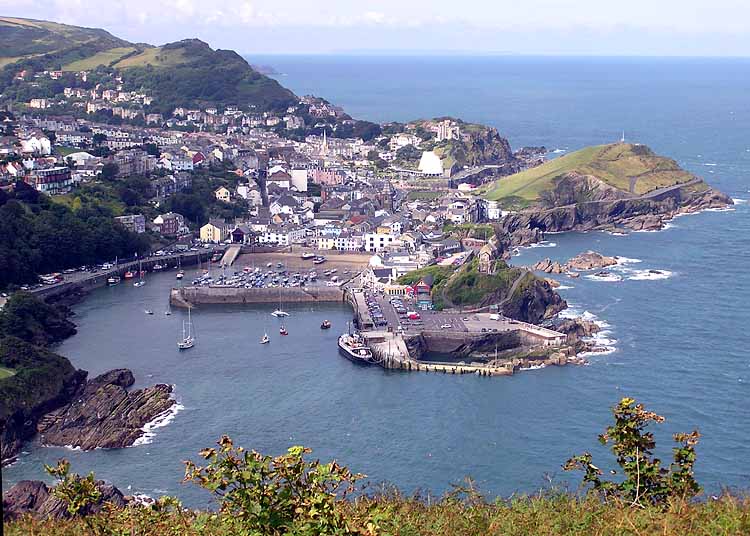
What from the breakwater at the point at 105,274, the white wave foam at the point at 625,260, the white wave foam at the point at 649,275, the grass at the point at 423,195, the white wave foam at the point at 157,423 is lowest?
the grass at the point at 423,195

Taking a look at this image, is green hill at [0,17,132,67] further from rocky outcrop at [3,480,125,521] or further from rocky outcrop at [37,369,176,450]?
rocky outcrop at [3,480,125,521]

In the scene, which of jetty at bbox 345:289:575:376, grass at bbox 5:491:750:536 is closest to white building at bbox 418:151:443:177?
jetty at bbox 345:289:575:376

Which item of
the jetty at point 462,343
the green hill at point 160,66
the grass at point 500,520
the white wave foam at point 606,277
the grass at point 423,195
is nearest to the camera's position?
the grass at point 500,520

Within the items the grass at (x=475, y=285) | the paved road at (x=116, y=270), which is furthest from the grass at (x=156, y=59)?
the grass at (x=475, y=285)

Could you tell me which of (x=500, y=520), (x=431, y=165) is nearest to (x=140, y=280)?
(x=431, y=165)

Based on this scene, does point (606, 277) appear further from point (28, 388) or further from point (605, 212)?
point (28, 388)

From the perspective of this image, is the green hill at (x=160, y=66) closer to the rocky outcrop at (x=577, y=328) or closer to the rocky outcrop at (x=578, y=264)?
the rocky outcrop at (x=578, y=264)
